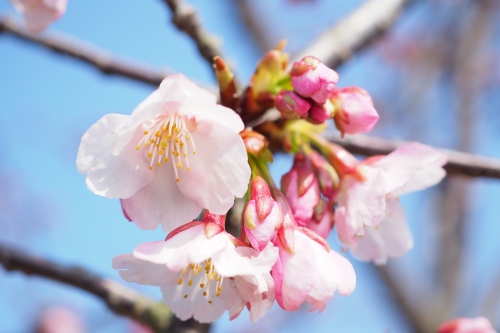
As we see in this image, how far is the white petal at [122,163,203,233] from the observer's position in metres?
0.98

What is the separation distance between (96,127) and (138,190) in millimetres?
153

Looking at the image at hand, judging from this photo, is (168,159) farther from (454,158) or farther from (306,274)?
(454,158)

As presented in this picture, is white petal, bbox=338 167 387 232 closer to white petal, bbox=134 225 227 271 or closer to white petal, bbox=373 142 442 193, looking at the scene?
white petal, bbox=373 142 442 193

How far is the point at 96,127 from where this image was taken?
932mm

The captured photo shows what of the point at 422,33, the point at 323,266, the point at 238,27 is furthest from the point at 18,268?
the point at 422,33

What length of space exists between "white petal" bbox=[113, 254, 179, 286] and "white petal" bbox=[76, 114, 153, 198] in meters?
0.13

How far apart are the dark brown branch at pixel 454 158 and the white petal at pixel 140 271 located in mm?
771

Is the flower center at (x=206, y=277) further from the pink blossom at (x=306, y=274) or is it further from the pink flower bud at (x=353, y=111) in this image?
the pink flower bud at (x=353, y=111)

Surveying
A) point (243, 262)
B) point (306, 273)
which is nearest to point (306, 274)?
point (306, 273)

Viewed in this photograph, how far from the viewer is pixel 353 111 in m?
1.05

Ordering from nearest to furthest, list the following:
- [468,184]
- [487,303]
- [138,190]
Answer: [138,190], [487,303], [468,184]

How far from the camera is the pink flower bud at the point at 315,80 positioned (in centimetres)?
98

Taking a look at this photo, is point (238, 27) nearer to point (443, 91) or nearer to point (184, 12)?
point (443, 91)

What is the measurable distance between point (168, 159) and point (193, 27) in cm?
51
